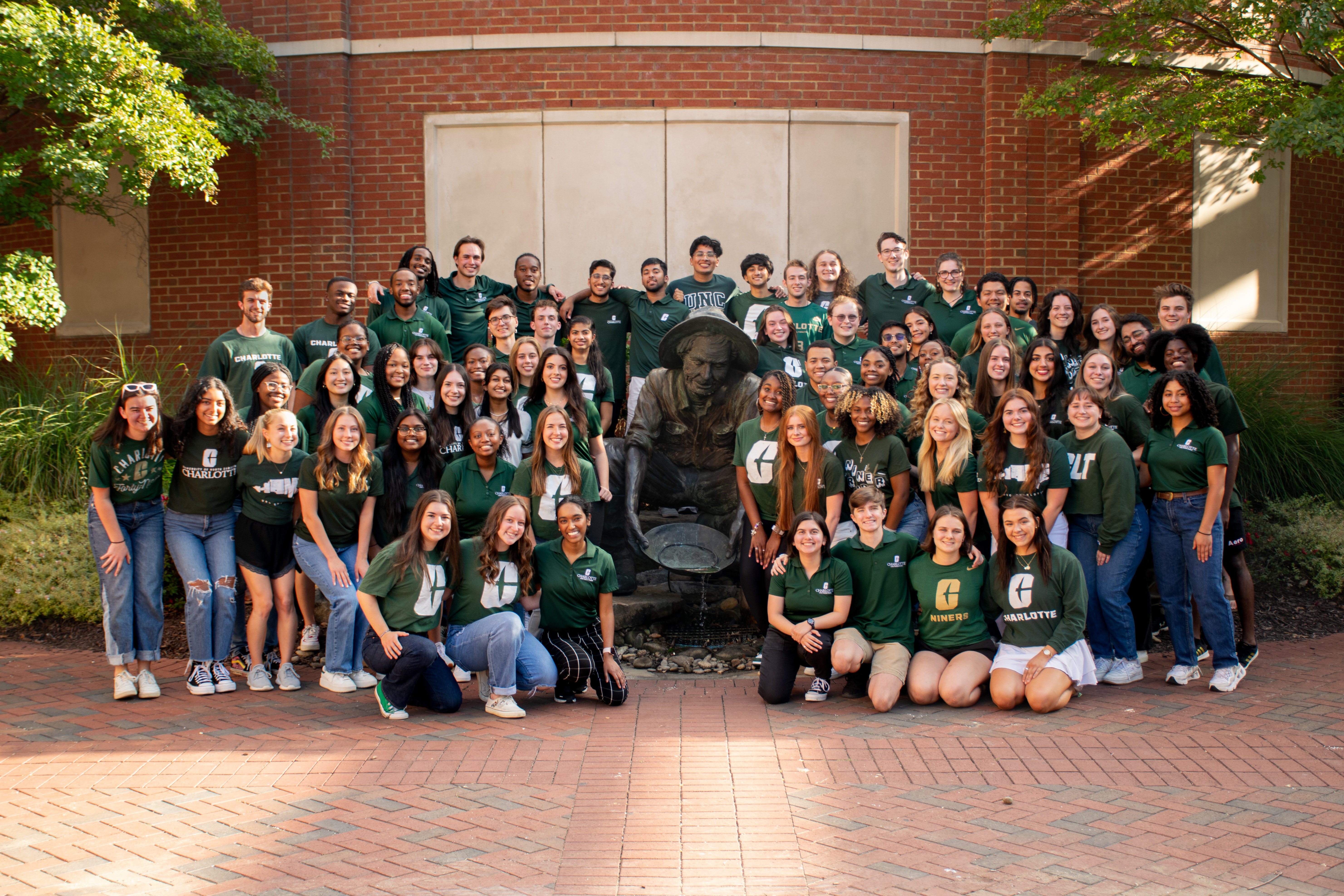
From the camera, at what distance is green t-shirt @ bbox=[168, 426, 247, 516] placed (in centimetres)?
669

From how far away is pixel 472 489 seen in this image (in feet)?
22.5

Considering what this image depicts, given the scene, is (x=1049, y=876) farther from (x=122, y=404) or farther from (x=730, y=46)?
(x=730, y=46)

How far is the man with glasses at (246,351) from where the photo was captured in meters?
7.67

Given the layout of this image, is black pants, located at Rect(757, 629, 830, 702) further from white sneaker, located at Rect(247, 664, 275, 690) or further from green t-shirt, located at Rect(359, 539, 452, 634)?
white sneaker, located at Rect(247, 664, 275, 690)

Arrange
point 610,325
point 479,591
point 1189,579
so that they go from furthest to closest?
point 610,325
point 1189,579
point 479,591

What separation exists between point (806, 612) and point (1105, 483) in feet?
6.28

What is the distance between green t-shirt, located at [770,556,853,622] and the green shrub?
4.51m

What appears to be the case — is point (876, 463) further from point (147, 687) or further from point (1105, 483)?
point (147, 687)

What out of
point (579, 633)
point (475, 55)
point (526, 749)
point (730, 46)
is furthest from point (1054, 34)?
point (526, 749)

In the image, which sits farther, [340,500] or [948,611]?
[340,500]

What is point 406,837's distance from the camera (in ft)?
14.3

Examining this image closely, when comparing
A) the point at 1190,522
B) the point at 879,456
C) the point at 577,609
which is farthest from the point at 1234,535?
the point at 577,609

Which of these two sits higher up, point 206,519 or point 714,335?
point 714,335

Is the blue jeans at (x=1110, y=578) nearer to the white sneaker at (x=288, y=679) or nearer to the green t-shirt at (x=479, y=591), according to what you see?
the green t-shirt at (x=479, y=591)
